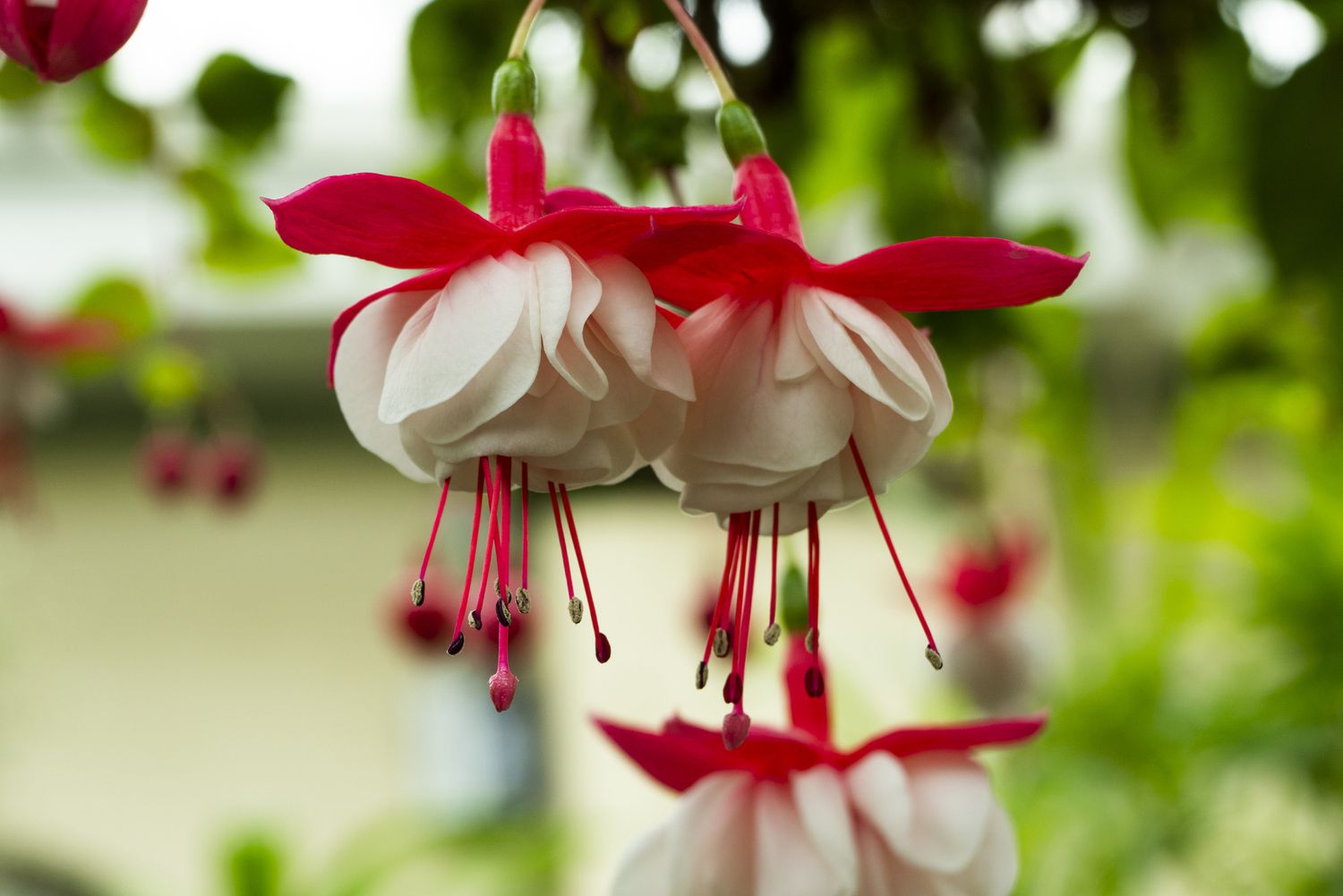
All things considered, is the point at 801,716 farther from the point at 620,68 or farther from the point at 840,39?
the point at 840,39

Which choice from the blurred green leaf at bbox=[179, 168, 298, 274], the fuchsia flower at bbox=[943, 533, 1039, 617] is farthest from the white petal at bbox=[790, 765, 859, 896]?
the fuchsia flower at bbox=[943, 533, 1039, 617]

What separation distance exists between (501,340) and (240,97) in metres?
0.46

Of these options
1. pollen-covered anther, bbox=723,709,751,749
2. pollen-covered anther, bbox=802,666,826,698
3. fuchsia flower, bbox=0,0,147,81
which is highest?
fuchsia flower, bbox=0,0,147,81

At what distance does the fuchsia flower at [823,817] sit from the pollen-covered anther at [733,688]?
0.05 metres

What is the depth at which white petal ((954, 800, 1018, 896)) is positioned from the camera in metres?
0.37

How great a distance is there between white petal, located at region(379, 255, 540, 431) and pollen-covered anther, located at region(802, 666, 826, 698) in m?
0.12

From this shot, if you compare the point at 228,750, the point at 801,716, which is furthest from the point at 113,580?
the point at 801,716

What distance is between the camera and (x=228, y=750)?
2795mm

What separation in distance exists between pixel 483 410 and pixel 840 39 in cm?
61

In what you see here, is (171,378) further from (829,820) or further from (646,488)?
(646,488)

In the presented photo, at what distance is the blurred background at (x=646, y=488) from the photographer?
27.1 inches

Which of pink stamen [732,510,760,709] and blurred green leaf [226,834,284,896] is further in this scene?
blurred green leaf [226,834,284,896]

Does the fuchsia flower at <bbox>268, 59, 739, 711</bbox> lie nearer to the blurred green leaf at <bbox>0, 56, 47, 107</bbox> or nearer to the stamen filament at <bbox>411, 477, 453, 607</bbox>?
the stamen filament at <bbox>411, 477, 453, 607</bbox>

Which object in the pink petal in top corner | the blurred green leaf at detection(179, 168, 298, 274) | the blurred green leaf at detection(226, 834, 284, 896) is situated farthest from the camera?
the blurred green leaf at detection(226, 834, 284, 896)
